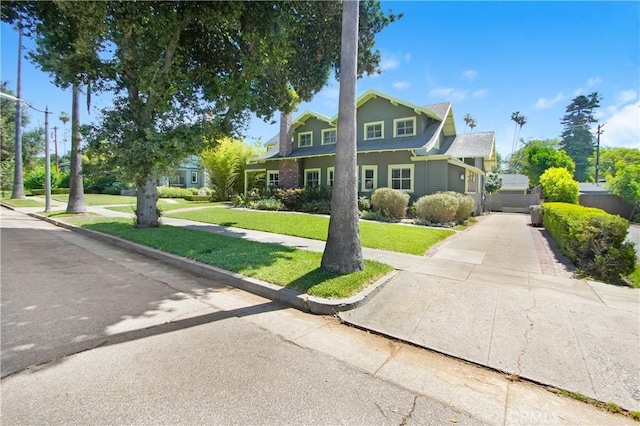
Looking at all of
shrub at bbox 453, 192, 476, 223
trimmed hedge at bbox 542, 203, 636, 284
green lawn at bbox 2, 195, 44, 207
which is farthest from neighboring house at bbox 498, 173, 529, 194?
green lawn at bbox 2, 195, 44, 207

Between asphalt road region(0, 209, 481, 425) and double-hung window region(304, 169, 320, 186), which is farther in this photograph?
double-hung window region(304, 169, 320, 186)

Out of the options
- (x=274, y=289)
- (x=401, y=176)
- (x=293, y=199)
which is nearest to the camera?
(x=274, y=289)

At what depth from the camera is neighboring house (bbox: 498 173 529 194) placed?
35.9 metres

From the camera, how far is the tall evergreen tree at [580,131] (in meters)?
62.8

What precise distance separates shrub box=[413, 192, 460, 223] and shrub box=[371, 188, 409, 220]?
1009 millimetres

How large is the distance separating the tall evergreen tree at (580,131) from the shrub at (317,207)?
222 feet

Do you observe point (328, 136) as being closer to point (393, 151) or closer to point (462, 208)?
point (393, 151)

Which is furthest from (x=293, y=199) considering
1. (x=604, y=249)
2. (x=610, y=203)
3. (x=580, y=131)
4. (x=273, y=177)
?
(x=580, y=131)

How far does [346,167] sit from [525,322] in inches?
140

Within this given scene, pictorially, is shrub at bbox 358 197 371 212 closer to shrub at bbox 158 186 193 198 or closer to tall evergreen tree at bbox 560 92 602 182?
shrub at bbox 158 186 193 198

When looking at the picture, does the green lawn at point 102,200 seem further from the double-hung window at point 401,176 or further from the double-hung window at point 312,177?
the double-hung window at point 401,176

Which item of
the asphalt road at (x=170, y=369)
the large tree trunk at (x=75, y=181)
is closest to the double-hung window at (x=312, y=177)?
the large tree trunk at (x=75, y=181)

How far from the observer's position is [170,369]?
289 cm

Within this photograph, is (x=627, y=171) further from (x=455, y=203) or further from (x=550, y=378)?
(x=550, y=378)
